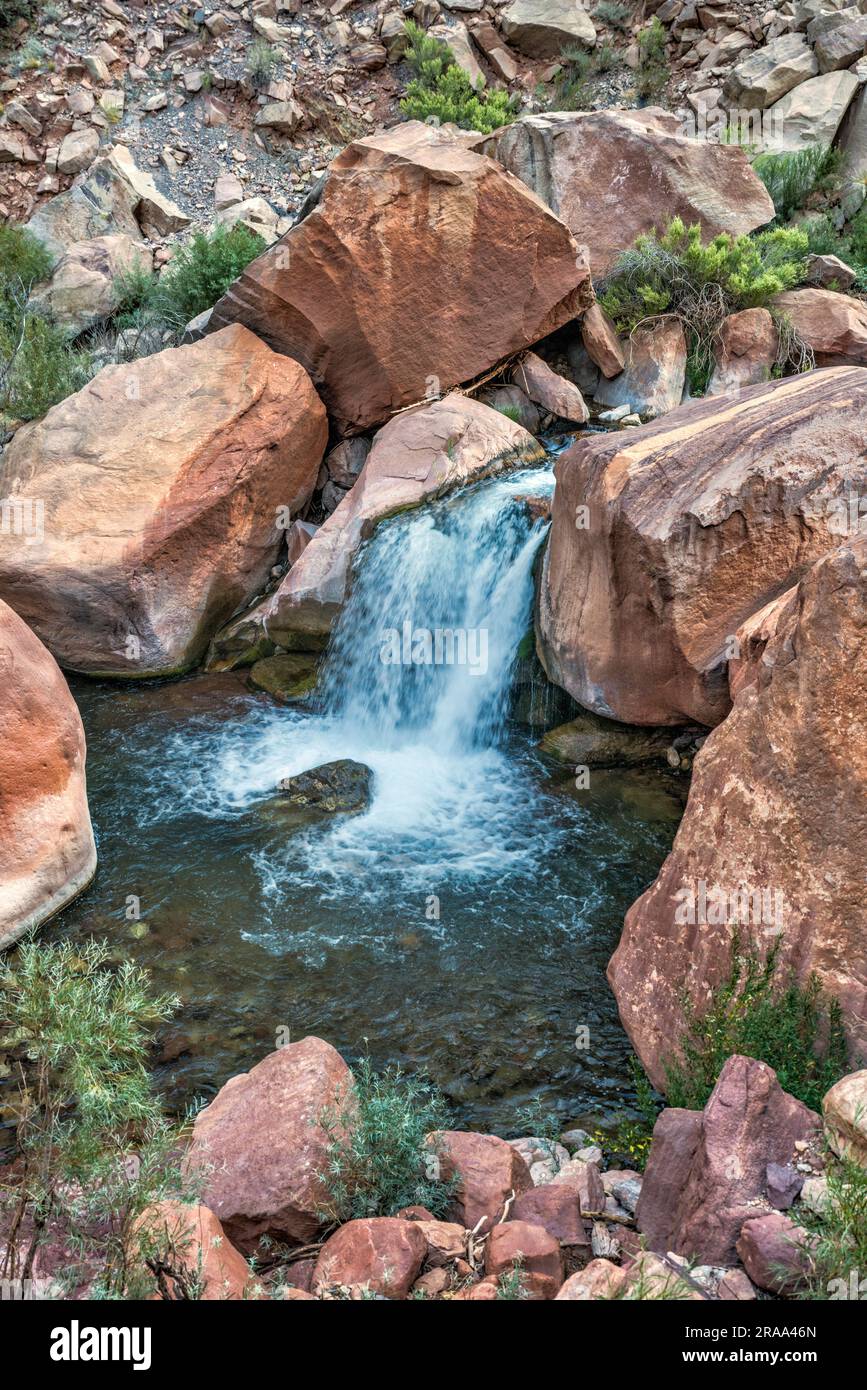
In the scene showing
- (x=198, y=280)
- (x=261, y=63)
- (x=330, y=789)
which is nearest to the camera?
(x=330, y=789)

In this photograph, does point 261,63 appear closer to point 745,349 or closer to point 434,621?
point 745,349

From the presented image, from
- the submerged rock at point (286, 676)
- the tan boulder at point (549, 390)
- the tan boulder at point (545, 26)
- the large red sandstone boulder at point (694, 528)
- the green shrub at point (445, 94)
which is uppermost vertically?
the tan boulder at point (545, 26)

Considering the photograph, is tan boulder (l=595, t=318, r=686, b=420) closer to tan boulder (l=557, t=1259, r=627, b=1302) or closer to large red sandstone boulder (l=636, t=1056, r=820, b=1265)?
large red sandstone boulder (l=636, t=1056, r=820, b=1265)

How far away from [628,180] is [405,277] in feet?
10.8

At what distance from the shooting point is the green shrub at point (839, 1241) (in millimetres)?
2664

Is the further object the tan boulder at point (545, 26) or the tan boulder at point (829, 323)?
the tan boulder at point (545, 26)

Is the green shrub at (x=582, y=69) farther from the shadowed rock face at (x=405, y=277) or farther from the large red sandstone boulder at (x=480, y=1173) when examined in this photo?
the large red sandstone boulder at (x=480, y=1173)

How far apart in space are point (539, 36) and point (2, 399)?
10.5 metres

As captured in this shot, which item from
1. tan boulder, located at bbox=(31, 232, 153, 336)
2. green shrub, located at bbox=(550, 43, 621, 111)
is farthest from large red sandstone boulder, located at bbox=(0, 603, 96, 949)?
green shrub, located at bbox=(550, 43, 621, 111)

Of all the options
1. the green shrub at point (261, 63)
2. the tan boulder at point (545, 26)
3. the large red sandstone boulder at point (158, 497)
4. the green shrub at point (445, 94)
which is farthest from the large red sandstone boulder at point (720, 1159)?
the tan boulder at point (545, 26)

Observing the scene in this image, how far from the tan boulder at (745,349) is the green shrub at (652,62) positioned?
752 cm

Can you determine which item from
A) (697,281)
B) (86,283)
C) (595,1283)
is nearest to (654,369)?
(697,281)

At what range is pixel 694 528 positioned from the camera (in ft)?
19.8

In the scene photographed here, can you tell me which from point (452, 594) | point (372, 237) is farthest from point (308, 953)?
point (372, 237)
